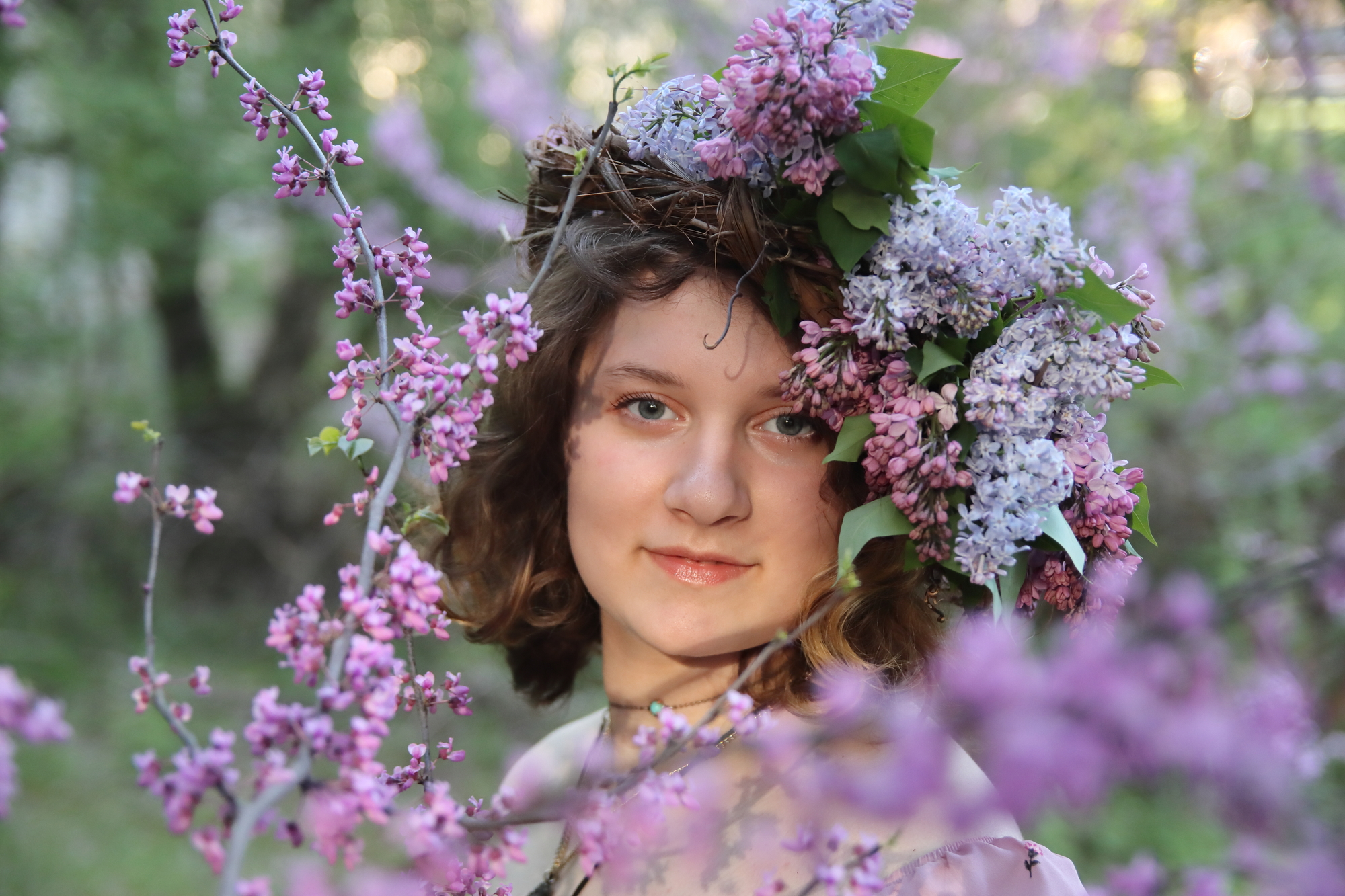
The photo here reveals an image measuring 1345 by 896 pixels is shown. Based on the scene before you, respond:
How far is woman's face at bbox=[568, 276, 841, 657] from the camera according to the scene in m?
1.47

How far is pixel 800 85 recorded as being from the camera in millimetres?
1139

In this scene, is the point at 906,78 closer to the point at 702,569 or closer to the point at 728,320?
the point at 728,320

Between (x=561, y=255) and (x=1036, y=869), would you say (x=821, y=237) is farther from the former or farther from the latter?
(x=1036, y=869)

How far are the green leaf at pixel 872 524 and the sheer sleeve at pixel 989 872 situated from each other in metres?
0.44

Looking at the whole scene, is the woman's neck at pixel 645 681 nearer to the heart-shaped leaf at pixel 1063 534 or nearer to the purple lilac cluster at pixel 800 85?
the heart-shaped leaf at pixel 1063 534

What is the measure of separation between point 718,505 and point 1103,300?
0.58 meters

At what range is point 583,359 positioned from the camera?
1.68 meters

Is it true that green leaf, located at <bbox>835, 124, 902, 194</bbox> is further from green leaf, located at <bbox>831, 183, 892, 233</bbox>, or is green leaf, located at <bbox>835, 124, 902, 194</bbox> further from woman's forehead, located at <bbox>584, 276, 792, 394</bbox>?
woman's forehead, located at <bbox>584, 276, 792, 394</bbox>

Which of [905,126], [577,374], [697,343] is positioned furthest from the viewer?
[577,374]

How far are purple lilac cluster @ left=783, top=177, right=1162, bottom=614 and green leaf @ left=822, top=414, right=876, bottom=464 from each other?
0.03 meters

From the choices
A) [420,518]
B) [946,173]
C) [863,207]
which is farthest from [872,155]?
[420,518]

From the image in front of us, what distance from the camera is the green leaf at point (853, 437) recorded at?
4.32 ft

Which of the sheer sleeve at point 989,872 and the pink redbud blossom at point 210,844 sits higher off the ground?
the sheer sleeve at point 989,872

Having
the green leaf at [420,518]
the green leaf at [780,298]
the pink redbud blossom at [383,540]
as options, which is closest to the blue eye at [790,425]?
the green leaf at [780,298]
